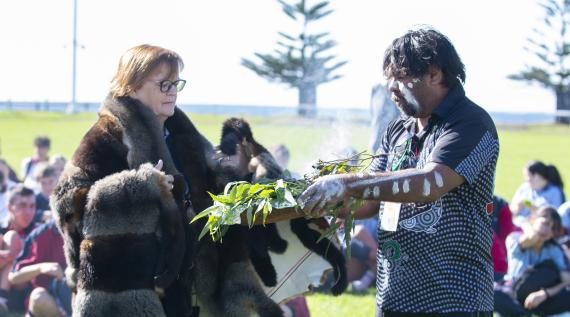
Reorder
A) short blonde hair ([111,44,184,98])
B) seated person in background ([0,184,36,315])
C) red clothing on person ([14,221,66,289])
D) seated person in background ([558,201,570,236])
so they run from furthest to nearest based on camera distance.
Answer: seated person in background ([558,201,570,236]) → seated person in background ([0,184,36,315]) → red clothing on person ([14,221,66,289]) → short blonde hair ([111,44,184,98])

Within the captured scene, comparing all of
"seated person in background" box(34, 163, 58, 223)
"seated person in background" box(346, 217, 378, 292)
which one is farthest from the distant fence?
"seated person in background" box(34, 163, 58, 223)

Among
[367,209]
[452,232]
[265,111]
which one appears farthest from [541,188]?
[265,111]

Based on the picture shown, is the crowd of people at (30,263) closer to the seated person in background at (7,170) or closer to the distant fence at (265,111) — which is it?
the seated person in background at (7,170)

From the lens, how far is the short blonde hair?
398cm

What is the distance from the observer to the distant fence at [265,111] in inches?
904

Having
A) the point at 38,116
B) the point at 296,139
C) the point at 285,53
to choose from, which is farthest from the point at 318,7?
the point at 296,139

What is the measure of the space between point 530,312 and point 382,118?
290cm

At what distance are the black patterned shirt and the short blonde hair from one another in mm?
1319

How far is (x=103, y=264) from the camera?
3734 millimetres

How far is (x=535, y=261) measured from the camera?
8.28 meters

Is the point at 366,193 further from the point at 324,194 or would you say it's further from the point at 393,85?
the point at 393,85

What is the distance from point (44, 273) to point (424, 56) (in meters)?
5.50

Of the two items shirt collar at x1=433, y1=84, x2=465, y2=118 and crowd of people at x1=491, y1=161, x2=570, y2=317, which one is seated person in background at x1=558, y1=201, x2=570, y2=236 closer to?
crowd of people at x1=491, y1=161, x2=570, y2=317

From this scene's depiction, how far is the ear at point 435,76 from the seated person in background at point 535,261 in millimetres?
5163
